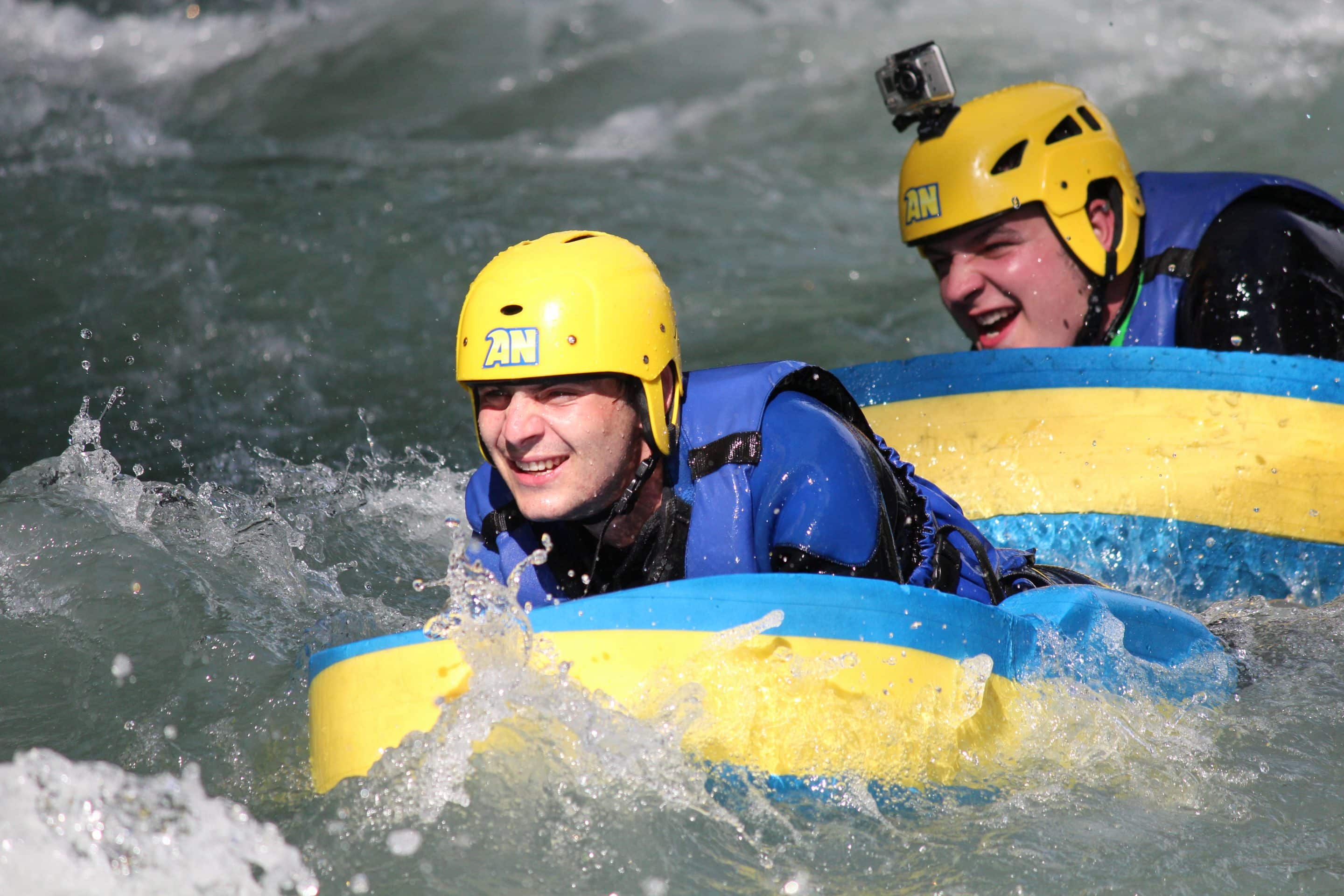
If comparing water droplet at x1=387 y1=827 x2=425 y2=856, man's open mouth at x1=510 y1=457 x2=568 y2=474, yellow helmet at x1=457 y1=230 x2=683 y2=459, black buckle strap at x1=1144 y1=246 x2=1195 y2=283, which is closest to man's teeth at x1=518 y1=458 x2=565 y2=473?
man's open mouth at x1=510 y1=457 x2=568 y2=474

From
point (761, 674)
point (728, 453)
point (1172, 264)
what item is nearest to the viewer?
point (761, 674)

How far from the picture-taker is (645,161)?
944cm

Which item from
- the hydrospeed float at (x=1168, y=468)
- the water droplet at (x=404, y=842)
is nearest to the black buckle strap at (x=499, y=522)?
the water droplet at (x=404, y=842)

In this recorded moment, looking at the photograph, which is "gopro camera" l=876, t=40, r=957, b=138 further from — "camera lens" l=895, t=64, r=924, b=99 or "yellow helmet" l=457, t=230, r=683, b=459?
"yellow helmet" l=457, t=230, r=683, b=459

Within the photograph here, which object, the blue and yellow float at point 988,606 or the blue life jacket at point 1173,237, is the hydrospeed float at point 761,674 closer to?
the blue and yellow float at point 988,606

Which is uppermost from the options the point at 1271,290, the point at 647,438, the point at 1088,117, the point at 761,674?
the point at 1088,117

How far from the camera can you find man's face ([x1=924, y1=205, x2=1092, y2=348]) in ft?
13.6

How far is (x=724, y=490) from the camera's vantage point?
272 centimetres

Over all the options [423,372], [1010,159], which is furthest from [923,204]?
[423,372]

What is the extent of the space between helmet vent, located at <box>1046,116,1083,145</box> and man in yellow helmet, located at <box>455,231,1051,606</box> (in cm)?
166

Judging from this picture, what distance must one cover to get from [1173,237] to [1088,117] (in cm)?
45

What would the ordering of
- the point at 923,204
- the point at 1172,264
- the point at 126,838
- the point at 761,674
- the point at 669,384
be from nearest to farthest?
the point at 126,838, the point at 761,674, the point at 669,384, the point at 1172,264, the point at 923,204

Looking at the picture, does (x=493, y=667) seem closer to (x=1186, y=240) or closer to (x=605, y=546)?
(x=605, y=546)

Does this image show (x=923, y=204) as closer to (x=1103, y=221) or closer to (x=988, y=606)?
(x=1103, y=221)
